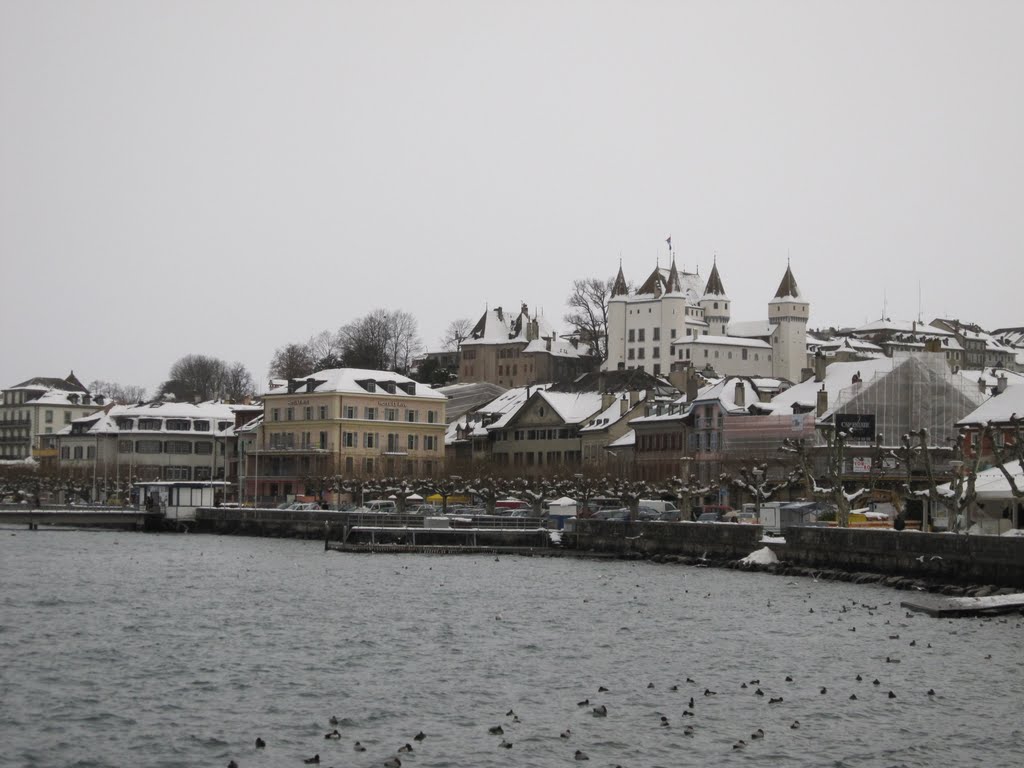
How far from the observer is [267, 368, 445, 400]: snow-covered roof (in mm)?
117375

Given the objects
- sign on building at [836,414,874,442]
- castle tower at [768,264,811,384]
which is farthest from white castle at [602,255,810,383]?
sign on building at [836,414,874,442]

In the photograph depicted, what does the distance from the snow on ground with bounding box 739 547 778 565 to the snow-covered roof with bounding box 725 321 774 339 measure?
421 feet

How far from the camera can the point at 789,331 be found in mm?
186000

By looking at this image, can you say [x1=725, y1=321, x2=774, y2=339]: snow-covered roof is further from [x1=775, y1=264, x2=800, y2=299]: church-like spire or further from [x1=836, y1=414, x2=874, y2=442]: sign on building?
[x1=836, y1=414, x2=874, y2=442]: sign on building

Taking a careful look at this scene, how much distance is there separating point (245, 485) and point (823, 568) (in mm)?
70473

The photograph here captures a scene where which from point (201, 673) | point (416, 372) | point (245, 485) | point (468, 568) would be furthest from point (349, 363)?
point (201, 673)

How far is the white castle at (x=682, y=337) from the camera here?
176625 millimetres

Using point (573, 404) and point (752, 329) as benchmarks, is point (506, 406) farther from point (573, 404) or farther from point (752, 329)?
point (752, 329)

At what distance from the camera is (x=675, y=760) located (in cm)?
2369

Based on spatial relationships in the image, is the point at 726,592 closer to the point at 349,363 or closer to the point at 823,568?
the point at 823,568

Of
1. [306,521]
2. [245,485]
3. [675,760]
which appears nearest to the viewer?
[675,760]

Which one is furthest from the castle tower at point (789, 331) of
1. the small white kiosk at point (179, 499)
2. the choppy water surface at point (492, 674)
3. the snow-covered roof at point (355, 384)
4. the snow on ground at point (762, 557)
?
the choppy water surface at point (492, 674)

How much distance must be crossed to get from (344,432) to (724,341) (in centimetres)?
7235

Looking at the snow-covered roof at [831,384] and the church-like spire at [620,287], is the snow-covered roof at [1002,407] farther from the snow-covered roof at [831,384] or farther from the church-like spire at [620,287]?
the church-like spire at [620,287]
